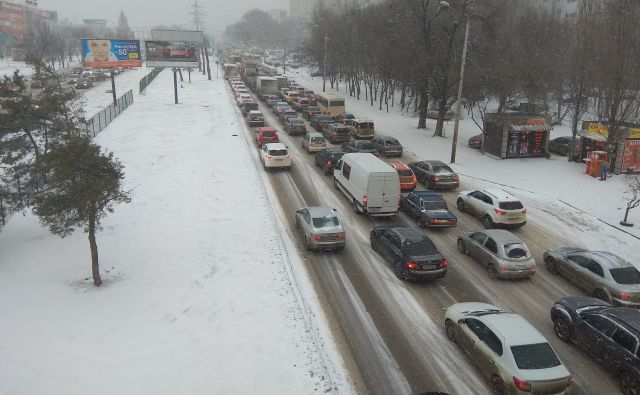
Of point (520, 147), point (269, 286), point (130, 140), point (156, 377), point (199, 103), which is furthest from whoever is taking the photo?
point (199, 103)

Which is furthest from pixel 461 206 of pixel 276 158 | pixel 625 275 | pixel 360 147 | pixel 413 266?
pixel 276 158

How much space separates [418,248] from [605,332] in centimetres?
575

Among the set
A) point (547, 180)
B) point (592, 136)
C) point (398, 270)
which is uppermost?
point (592, 136)

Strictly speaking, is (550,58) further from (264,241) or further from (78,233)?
(78,233)

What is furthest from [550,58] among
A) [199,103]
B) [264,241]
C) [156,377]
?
[156,377]

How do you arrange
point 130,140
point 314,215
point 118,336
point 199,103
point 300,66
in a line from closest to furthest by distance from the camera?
1. point 118,336
2. point 314,215
3. point 130,140
4. point 199,103
5. point 300,66

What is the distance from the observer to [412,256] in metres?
15.4

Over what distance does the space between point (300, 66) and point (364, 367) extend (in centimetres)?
12492

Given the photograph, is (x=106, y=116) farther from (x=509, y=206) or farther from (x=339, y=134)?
(x=509, y=206)

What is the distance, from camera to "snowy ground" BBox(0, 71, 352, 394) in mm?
10852

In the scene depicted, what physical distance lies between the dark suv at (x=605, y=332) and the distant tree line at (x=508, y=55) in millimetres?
19044

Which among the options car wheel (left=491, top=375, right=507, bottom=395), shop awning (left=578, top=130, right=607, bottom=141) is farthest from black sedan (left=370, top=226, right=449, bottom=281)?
shop awning (left=578, top=130, right=607, bottom=141)

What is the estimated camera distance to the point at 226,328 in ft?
42.0

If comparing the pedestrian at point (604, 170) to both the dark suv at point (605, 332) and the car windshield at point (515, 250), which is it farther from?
the dark suv at point (605, 332)
